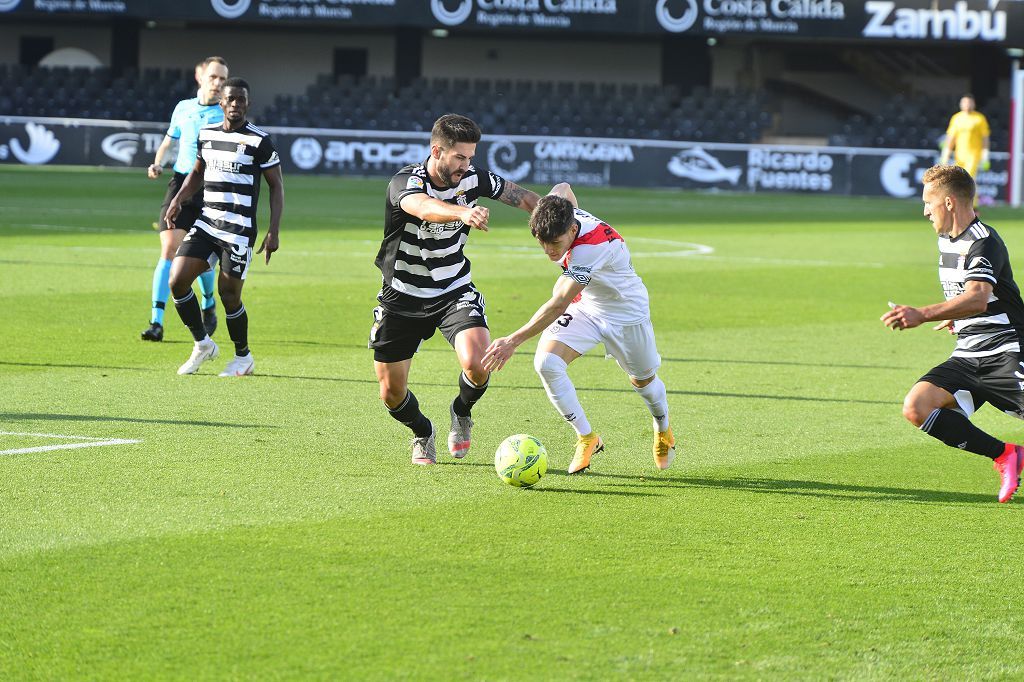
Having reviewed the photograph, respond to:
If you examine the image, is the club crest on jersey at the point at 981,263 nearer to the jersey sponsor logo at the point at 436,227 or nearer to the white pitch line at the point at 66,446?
the jersey sponsor logo at the point at 436,227

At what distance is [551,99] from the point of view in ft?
133

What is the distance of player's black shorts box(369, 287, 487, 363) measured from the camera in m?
7.26

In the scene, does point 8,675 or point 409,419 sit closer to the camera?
point 8,675

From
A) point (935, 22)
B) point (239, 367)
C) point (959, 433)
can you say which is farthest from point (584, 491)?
point (935, 22)

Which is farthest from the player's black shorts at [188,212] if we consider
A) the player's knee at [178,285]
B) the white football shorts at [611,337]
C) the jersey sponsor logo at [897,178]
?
the jersey sponsor logo at [897,178]

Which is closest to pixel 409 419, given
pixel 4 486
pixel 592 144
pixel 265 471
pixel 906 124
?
pixel 265 471

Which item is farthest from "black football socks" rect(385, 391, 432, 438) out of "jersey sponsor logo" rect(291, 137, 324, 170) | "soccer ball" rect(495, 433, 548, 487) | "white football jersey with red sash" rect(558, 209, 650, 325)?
"jersey sponsor logo" rect(291, 137, 324, 170)

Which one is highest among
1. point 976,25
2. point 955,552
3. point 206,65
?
point 976,25

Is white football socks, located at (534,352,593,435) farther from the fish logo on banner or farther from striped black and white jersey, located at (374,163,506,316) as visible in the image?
the fish logo on banner

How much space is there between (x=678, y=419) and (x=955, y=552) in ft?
10.0

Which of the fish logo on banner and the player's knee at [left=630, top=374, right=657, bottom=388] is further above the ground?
the fish logo on banner

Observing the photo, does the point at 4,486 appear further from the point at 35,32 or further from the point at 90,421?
the point at 35,32

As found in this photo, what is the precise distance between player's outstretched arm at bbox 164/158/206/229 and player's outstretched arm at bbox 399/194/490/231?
3.77 m

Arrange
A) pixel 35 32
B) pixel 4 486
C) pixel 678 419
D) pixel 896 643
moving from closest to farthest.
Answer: pixel 896 643
pixel 4 486
pixel 678 419
pixel 35 32
